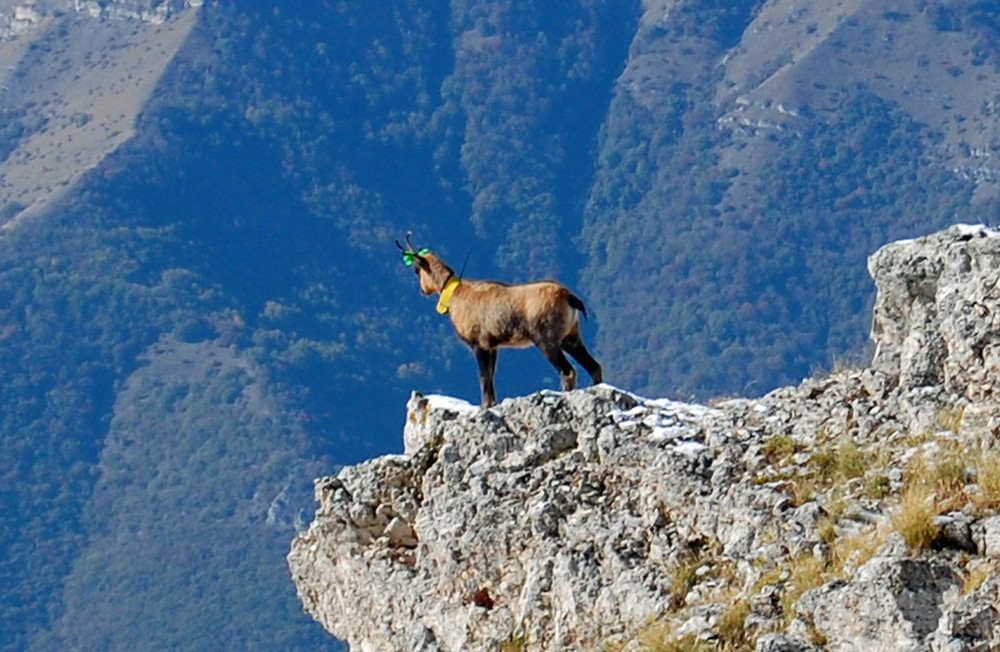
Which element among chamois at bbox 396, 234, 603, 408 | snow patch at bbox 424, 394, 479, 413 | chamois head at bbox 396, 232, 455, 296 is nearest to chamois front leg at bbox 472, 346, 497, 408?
chamois at bbox 396, 234, 603, 408

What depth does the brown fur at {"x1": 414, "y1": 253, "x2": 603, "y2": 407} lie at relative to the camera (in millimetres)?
26969

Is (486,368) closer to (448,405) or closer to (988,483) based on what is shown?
(448,405)

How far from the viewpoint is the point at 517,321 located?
2741cm

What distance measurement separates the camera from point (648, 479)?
20531 mm

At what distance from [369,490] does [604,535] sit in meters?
3.85

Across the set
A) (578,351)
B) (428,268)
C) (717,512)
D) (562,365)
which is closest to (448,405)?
(562,365)

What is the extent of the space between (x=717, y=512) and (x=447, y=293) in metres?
9.67

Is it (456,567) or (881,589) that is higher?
(881,589)

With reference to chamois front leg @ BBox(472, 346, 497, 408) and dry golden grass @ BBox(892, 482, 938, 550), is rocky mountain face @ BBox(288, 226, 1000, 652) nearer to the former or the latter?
dry golden grass @ BBox(892, 482, 938, 550)

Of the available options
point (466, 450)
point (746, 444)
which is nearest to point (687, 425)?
point (746, 444)

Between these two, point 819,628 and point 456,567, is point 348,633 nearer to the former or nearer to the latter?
point 456,567

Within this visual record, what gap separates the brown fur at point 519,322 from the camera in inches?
1062

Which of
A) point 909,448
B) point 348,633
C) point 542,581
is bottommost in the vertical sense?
point 348,633

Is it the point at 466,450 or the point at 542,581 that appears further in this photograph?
the point at 466,450
